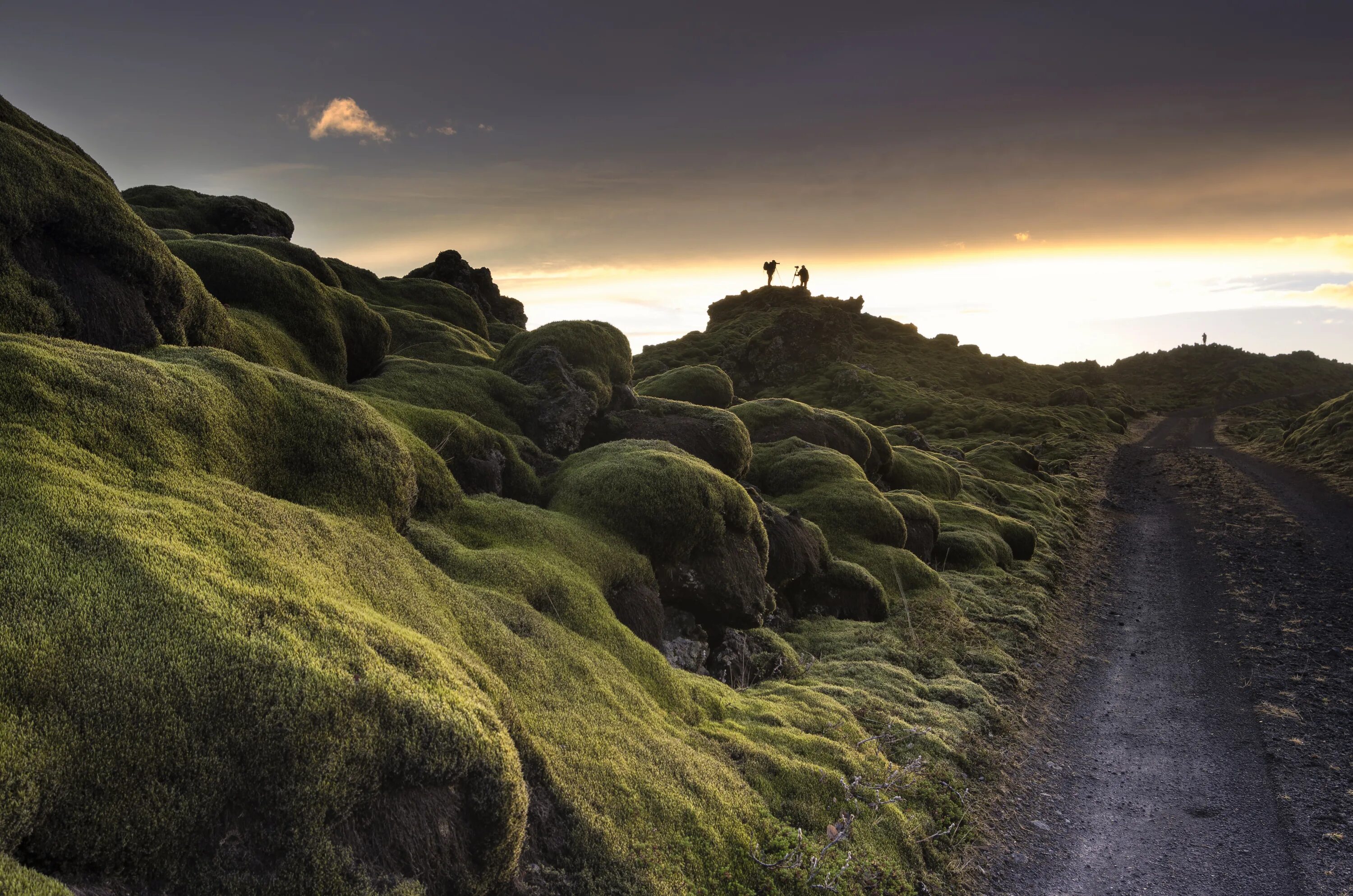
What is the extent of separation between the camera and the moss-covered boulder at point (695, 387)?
144 feet

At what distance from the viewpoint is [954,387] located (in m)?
142

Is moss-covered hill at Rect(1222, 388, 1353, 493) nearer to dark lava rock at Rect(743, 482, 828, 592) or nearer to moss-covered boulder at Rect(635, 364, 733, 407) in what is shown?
moss-covered boulder at Rect(635, 364, 733, 407)

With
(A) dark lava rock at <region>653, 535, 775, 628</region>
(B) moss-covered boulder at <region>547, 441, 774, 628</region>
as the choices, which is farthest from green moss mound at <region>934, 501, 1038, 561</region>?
(A) dark lava rock at <region>653, 535, 775, 628</region>

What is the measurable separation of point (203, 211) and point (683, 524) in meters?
36.8

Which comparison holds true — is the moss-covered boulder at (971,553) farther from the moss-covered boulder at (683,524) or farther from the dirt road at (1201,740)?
the moss-covered boulder at (683,524)

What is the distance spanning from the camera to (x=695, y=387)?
44.7 meters

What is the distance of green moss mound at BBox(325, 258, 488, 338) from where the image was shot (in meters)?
45.2

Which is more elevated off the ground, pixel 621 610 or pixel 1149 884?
pixel 621 610

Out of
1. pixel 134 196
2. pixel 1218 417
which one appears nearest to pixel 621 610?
pixel 134 196

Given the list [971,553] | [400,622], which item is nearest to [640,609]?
[400,622]

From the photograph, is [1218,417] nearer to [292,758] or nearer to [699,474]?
[699,474]

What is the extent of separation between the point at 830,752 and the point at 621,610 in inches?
238

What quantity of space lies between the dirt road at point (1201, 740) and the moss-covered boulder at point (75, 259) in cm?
2030

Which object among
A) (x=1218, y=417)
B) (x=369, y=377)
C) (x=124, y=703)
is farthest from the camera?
(x=1218, y=417)
